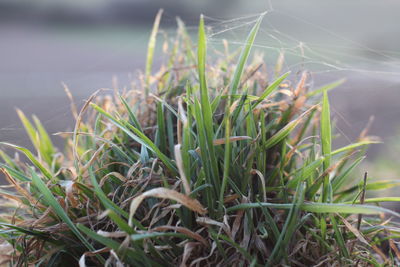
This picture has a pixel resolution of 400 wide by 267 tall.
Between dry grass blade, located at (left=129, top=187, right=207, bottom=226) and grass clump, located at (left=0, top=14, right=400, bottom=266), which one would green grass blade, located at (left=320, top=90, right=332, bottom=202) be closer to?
grass clump, located at (left=0, top=14, right=400, bottom=266)

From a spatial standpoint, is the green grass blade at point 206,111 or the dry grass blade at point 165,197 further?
the green grass blade at point 206,111

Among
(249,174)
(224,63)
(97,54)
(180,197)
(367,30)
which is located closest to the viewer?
(180,197)

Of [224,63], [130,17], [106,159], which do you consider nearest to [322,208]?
[106,159]

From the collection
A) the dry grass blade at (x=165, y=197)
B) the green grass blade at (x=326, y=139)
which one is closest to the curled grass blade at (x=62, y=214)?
the dry grass blade at (x=165, y=197)

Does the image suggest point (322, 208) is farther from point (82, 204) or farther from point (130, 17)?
point (130, 17)

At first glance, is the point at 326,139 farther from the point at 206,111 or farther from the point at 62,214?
Answer: the point at 62,214

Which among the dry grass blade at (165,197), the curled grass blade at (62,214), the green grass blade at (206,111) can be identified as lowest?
the curled grass blade at (62,214)

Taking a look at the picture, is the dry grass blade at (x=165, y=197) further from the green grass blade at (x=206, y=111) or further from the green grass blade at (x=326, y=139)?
the green grass blade at (x=326, y=139)

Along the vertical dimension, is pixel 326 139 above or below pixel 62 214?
above

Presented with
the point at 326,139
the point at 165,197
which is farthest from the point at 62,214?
the point at 326,139

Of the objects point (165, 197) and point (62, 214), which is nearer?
point (165, 197)

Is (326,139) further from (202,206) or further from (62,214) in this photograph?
(62,214)
